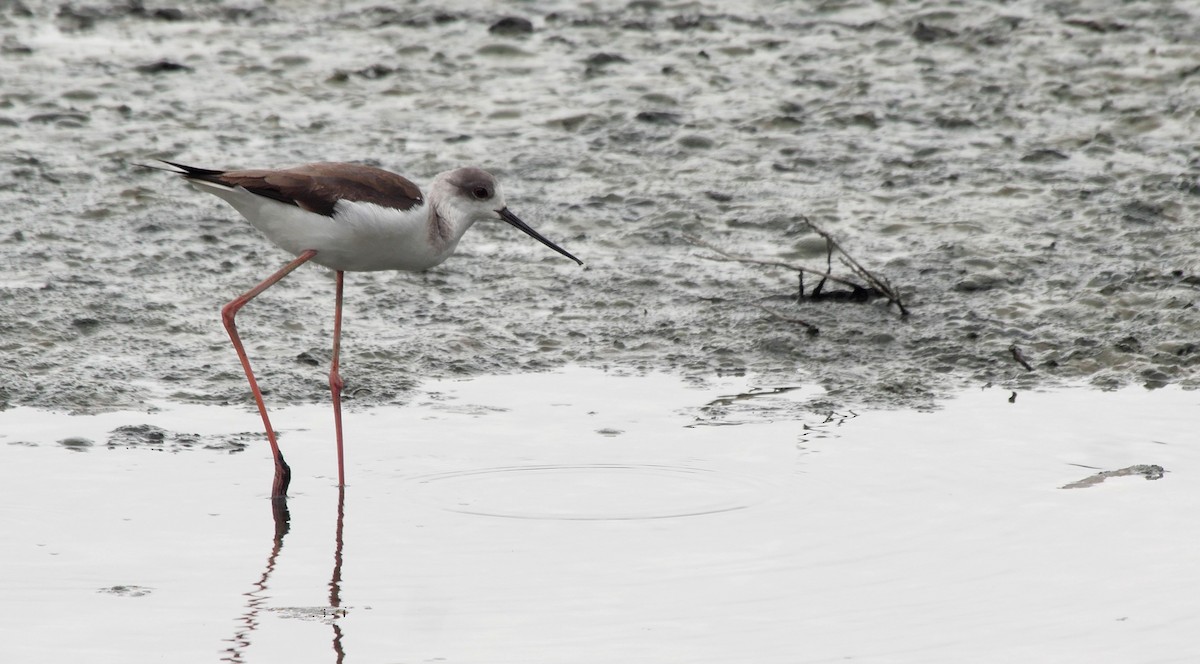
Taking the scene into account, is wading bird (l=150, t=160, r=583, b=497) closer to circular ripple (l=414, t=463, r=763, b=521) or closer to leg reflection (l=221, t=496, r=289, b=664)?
leg reflection (l=221, t=496, r=289, b=664)

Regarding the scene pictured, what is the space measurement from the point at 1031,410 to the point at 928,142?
3.31 meters

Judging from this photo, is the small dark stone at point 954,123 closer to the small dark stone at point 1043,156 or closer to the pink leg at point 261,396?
the small dark stone at point 1043,156

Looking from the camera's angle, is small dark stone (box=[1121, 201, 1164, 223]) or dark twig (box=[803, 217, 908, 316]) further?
small dark stone (box=[1121, 201, 1164, 223])

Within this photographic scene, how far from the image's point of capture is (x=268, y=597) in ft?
15.1

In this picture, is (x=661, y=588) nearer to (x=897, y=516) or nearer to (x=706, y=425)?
(x=897, y=516)

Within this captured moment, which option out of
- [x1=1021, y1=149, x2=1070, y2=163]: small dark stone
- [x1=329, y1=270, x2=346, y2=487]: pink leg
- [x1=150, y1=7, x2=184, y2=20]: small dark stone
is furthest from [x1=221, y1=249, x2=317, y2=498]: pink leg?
A: [x1=150, y1=7, x2=184, y2=20]: small dark stone

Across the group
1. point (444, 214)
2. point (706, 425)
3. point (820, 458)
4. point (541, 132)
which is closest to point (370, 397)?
point (444, 214)

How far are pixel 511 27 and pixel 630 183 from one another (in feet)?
9.31

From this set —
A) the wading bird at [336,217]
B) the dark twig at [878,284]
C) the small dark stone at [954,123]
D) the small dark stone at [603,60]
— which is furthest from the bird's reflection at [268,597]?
the small dark stone at [603,60]

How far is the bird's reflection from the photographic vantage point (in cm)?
425

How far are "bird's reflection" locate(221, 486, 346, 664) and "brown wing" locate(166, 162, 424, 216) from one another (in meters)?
0.92

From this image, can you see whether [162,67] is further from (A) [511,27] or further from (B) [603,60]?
(B) [603,60]

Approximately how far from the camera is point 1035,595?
15.1ft

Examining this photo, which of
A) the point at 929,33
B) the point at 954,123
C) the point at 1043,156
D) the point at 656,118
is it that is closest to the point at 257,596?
the point at 656,118
